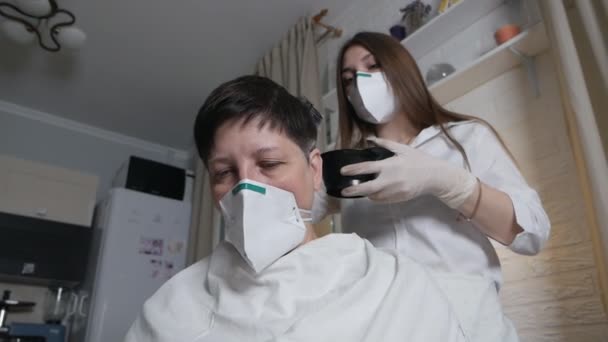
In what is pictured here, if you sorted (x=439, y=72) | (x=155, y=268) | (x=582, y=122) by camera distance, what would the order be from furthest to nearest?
1. (x=155, y=268)
2. (x=439, y=72)
3. (x=582, y=122)

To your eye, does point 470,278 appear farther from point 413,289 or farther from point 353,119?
point 353,119

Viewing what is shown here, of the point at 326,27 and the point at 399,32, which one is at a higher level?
the point at 326,27

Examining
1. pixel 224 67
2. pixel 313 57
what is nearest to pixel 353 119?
pixel 313 57

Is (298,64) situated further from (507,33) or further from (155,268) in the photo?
(155,268)

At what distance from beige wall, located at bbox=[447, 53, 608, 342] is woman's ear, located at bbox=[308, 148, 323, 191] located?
841 mm

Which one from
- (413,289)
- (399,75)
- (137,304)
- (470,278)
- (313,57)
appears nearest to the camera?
(413,289)

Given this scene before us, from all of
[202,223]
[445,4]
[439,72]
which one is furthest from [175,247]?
[445,4]

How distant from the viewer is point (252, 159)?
2.76 ft

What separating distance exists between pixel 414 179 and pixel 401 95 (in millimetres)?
349

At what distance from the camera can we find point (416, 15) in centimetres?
204

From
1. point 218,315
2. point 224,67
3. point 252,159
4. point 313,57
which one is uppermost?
point 224,67

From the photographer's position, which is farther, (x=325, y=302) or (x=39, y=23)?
(x=39, y=23)

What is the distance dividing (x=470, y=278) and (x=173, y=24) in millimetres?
2399

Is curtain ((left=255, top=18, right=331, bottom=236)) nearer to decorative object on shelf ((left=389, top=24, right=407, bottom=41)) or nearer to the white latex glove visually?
decorative object on shelf ((left=389, top=24, right=407, bottom=41))
